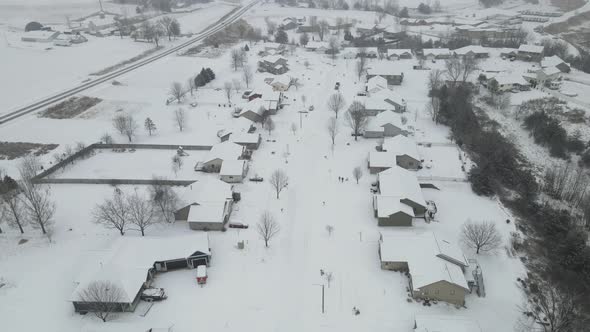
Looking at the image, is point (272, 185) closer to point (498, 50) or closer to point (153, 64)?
point (153, 64)

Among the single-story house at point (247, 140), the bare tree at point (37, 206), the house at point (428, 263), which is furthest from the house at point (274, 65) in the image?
the house at point (428, 263)

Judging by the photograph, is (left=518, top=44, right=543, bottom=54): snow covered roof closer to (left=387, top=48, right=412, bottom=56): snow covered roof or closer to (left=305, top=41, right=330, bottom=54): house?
(left=387, top=48, right=412, bottom=56): snow covered roof

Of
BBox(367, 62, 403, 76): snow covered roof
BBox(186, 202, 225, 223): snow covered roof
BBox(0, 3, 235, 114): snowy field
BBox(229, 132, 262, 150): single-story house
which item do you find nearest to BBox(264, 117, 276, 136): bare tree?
BBox(229, 132, 262, 150): single-story house

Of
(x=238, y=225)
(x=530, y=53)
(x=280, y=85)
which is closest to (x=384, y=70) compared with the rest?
(x=280, y=85)

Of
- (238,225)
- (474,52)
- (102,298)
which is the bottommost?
(238,225)

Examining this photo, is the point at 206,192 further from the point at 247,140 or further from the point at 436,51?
the point at 436,51

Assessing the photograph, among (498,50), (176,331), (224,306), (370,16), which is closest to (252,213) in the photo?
(224,306)
